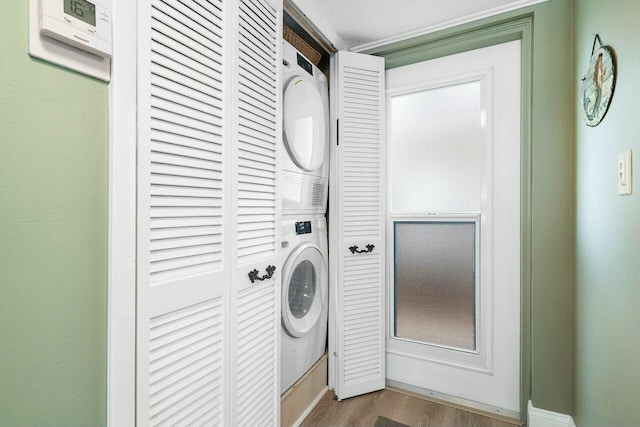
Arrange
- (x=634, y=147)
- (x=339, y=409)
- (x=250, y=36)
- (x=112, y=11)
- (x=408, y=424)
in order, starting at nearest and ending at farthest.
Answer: (x=112, y=11), (x=634, y=147), (x=250, y=36), (x=408, y=424), (x=339, y=409)

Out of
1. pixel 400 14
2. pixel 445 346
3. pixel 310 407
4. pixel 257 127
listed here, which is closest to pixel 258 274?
pixel 257 127

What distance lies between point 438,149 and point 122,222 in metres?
1.89

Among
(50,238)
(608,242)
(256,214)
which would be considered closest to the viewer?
(50,238)

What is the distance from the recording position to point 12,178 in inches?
24.5

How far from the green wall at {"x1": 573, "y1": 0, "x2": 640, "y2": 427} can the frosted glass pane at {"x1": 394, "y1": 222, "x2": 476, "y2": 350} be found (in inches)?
22.3

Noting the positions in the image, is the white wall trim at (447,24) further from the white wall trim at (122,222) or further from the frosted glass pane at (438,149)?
the white wall trim at (122,222)

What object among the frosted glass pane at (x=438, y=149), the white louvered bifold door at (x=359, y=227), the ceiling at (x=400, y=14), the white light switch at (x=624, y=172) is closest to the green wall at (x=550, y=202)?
the ceiling at (x=400, y=14)

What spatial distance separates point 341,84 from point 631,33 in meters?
1.37

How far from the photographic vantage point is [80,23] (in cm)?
69

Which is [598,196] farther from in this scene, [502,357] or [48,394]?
[48,394]

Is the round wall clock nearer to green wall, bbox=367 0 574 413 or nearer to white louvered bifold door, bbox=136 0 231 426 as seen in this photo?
green wall, bbox=367 0 574 413

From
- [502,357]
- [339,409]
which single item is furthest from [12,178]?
[502,357]

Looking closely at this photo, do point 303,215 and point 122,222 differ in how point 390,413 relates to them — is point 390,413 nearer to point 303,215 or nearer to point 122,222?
point 303,215

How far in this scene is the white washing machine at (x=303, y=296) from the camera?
1.65m
